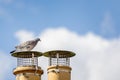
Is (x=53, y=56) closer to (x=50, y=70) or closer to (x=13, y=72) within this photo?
(x=50, y=70)

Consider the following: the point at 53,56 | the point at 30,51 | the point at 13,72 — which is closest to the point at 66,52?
the point at 53,56

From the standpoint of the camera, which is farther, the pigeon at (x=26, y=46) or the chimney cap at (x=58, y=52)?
the chimney cap at (x=58, y=52)

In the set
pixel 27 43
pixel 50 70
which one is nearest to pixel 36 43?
pixel 27 43

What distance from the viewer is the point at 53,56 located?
45.5 m

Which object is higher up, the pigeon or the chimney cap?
the pigeon

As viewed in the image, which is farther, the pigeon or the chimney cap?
the chimney cap

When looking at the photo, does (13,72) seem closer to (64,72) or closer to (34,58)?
(34,58)

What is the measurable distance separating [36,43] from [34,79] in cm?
595

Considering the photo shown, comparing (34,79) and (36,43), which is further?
(36,43)

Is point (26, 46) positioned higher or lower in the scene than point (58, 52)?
higher

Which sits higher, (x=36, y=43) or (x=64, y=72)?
(x=36, y=43)

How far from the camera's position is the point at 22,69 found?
1706 inches

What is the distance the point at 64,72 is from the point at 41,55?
14.6 feet

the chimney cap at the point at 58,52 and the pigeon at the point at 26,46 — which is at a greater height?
the pigeon at the point at 26,46
